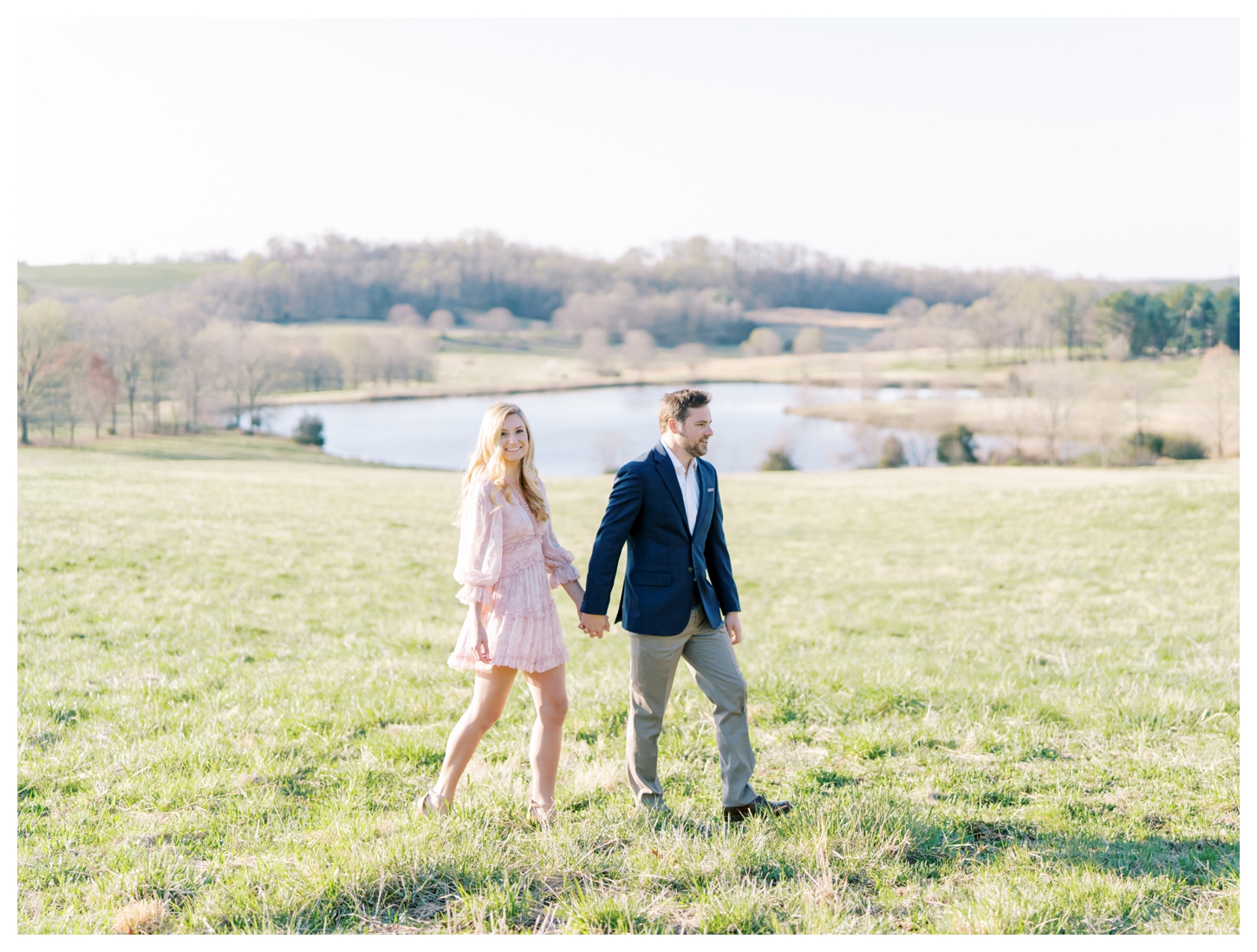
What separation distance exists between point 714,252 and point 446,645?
158 metres

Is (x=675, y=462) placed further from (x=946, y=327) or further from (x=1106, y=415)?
(x=946, y=327)

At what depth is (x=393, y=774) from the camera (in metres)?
5.11

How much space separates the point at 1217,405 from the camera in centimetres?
5900

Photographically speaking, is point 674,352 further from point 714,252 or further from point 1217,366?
point 1217,366

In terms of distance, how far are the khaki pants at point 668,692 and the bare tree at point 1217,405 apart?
64.5 meters

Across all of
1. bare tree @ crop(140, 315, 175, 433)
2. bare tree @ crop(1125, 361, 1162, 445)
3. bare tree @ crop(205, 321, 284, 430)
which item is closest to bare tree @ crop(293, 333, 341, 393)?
bare tree @ crop(205, 321, 284, 430)

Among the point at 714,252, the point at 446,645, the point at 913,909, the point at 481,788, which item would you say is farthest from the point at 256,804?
the point at 714,252

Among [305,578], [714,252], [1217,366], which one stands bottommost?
[305,578]

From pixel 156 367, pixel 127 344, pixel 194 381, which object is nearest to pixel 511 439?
pixel 156 367

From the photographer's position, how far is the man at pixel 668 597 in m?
4.52

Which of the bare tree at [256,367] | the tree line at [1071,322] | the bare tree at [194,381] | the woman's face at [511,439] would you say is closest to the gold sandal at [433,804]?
the woman's face at [511,439]

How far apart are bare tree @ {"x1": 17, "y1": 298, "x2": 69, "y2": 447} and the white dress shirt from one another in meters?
60.8

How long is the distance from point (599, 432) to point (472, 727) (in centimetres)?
7566

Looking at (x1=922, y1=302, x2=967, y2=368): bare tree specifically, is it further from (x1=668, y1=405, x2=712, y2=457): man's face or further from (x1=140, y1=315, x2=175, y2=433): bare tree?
(x1=668, y1=405, x2=712, y2=457): man's face
